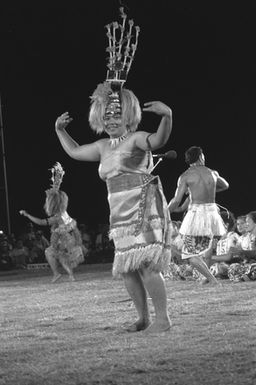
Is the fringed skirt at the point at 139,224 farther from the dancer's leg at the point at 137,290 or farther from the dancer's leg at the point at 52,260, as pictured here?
the dancer's leg at the point at 52,260

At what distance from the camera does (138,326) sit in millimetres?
5777

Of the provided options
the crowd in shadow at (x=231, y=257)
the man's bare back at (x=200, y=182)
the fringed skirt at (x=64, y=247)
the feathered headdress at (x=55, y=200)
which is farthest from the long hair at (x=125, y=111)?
the fringed skirt at (x=64, y=247)

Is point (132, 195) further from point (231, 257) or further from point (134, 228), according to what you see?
point (231, 257)

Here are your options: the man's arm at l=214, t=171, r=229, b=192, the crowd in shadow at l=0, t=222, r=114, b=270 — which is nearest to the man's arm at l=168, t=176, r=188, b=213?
the man's arm at l=214, t=171, r=229, b=192

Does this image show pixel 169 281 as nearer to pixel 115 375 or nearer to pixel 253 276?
pixel 253 276

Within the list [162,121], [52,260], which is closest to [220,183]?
[52,260]

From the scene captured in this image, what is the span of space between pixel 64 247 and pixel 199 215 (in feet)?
11.4

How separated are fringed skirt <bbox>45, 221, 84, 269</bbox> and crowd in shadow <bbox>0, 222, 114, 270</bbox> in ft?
18.6

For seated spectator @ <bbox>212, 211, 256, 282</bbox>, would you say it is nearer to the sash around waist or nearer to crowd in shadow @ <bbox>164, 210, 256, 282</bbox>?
crowd in shadow @ <bbox>164, 210, 256, 282</bbox>

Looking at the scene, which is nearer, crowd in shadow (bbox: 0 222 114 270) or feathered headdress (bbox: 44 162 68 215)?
feathered headdress (bbox: 44 162 68 215)

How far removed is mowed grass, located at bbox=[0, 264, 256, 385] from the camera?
3.99m

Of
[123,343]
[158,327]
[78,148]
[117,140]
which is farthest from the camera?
[78,148]

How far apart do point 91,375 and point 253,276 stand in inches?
257

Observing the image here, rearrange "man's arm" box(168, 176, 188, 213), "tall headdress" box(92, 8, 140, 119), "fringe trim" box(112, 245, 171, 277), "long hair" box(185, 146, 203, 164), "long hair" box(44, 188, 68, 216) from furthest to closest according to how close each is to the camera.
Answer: "long hair" box(44, 188, 68, 216) < "long hair" box(185, 146, 203, 164) < "man's arm" box(168, 176, 188, 213) < "tall headdress" box(92, 8, 140, 119) < "fringe trim" box(112, 245, 171, 277)
